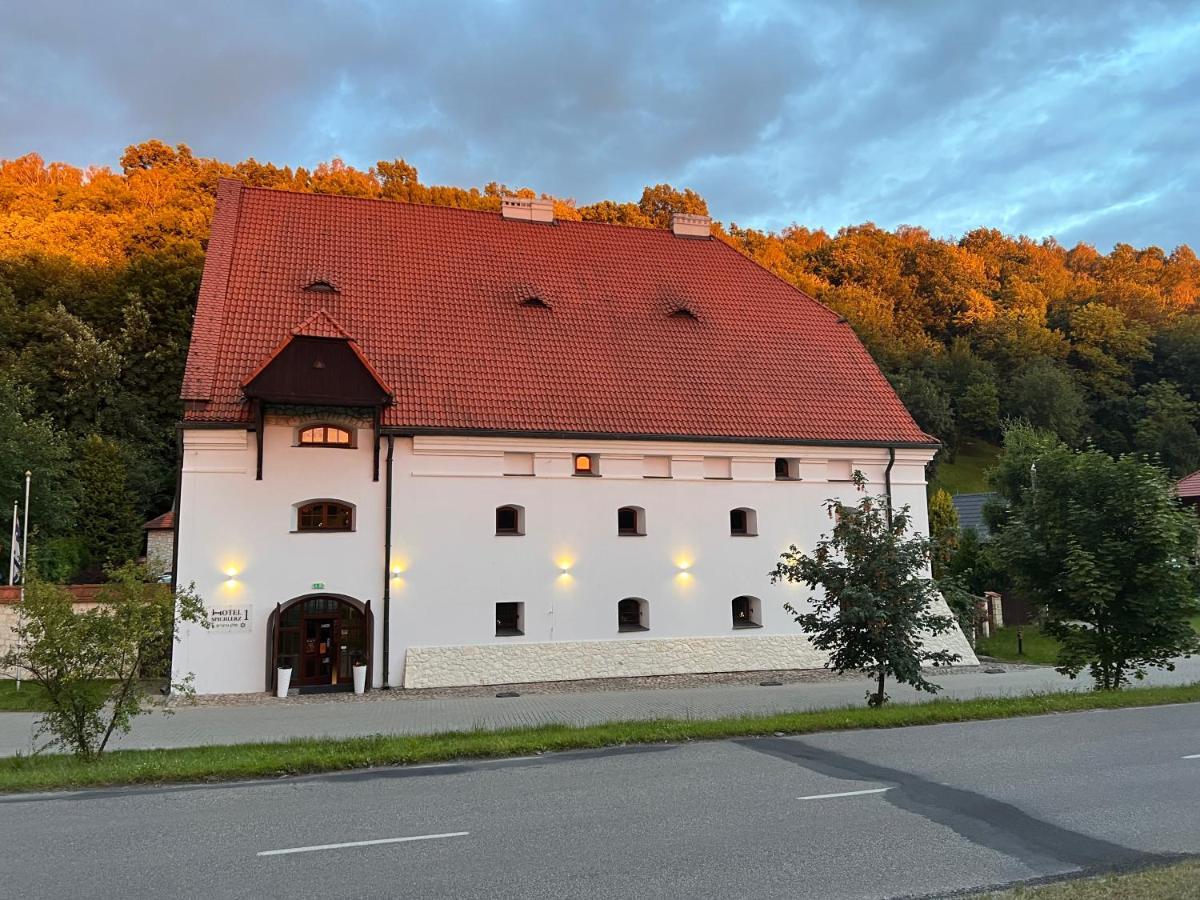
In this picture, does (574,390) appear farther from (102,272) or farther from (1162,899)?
(102,272)

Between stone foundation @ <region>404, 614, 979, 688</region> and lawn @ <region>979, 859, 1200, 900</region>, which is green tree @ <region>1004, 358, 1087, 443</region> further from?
lawn @ <region>979, 859, 1200, 900</region>

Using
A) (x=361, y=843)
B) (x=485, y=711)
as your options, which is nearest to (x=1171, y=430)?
(x=485, y=711)

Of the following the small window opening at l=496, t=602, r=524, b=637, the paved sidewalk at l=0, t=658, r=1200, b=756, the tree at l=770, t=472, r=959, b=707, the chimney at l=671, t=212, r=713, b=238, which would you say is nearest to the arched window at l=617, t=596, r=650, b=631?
the small window opening at l=496, t=602, r=524, b=637

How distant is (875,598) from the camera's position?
41.1 ft

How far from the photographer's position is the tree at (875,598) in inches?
501

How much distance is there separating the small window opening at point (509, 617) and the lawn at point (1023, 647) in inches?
590

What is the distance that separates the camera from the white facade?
18.2 meters

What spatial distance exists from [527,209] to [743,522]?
41.6ft

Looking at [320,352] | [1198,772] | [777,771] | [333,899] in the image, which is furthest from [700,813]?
[320,352]

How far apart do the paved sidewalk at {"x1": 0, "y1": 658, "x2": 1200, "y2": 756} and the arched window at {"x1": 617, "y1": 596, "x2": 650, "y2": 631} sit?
8.74 ft

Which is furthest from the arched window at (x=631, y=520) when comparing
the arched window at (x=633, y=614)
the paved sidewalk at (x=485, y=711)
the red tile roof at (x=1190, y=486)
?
the red tile roof at (x=1190, y=486)

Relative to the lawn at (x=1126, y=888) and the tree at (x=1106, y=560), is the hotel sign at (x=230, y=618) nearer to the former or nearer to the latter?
the tree at (x=1106, y=560)

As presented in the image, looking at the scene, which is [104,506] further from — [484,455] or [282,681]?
[484,455]

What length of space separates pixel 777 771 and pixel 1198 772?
14.7ft
